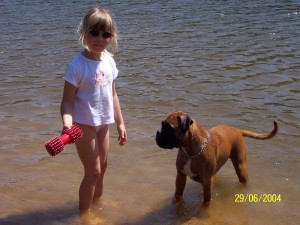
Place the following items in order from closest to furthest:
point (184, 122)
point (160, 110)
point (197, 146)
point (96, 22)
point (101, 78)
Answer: point (96, 22) < point (101, 78) < point (184, 122) < point (197, 146) < point (160, 110)

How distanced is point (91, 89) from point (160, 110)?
11.8 feet

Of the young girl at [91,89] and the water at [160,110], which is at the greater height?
the young girl at [91,89]

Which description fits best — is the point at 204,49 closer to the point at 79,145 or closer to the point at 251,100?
the point at 251,100

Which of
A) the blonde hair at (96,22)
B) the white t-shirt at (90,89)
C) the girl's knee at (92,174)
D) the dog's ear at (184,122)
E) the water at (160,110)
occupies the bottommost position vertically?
the water at (160,110)

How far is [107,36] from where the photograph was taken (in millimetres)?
4520

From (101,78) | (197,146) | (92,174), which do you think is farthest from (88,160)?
(197,146)

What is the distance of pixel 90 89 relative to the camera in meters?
4.52

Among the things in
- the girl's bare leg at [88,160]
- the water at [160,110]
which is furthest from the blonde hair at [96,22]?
the water at [160,110]

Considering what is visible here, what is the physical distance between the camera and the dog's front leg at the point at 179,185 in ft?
16.9

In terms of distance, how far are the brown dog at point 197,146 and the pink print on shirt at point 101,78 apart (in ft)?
2.27

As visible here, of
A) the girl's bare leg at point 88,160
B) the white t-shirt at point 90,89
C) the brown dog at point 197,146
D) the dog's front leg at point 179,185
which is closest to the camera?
the white t-shirt at point 90,89

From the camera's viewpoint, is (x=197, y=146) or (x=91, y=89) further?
(x=197, y=146)

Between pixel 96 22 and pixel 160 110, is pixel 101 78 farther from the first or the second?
pixel 160 110

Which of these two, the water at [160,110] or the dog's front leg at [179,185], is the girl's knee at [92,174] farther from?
the dog's front leg at [179,185]
